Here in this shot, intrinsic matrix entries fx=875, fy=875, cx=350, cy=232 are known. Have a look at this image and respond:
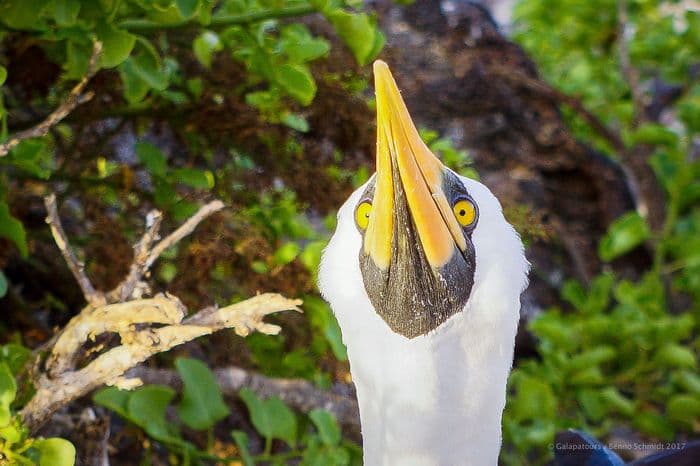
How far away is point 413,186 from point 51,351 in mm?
536

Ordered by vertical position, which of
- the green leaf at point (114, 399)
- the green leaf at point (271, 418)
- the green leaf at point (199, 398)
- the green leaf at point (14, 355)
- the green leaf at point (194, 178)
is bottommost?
the green leaf at point (271, 418)

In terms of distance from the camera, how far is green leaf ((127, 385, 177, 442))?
1342 millimetres

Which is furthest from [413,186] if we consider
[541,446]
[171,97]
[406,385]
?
[541,446]

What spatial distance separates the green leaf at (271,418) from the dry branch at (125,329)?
370 mm

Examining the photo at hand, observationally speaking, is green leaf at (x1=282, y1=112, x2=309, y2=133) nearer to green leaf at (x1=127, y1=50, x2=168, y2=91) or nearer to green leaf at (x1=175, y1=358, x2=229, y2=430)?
green leaf at (x1=127, y1=50, x2=168, y2=91)

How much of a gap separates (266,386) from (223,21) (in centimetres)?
72

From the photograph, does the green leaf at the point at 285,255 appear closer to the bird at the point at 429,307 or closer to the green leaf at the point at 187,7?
the bird at the point at 429,307

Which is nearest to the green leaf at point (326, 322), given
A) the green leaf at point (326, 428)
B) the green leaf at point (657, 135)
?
the green leaf at point (326, 428)

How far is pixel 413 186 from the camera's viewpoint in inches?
42.8

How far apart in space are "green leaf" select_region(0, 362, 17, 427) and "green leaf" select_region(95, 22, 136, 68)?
0.45 meters

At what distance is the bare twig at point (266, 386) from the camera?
167 cm

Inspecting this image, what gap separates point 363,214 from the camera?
116 cm

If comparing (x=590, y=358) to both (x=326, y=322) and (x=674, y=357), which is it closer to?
(x=674, y=357)

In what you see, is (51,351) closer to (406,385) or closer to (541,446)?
(406,385)
